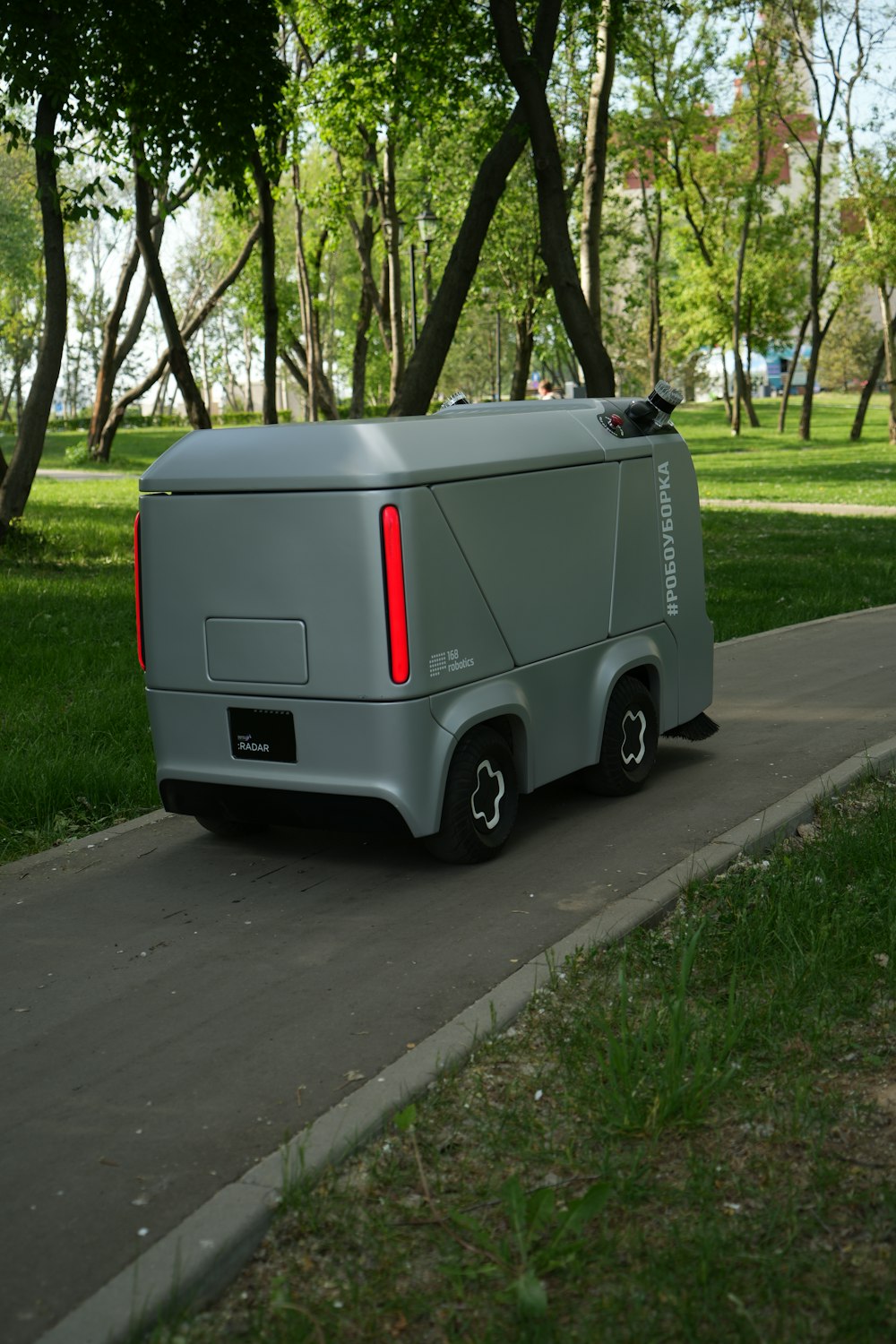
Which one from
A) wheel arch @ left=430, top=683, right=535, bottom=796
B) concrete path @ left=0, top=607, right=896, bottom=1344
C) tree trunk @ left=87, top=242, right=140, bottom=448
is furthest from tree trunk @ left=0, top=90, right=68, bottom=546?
tree trunk @ left=87, top=242, right=140, bottom=448

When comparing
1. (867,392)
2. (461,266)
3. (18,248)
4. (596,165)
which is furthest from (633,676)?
(18,248)

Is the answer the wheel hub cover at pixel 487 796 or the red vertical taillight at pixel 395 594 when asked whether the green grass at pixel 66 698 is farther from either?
the red vertical taillight at pixel 395 594

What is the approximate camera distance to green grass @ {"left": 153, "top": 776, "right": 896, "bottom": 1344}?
300 cm

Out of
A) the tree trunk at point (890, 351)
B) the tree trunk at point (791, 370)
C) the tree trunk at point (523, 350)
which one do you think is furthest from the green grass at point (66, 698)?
the tree trunk at point (791, 370)

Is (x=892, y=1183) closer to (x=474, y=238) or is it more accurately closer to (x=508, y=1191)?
(x=508, y=1191)

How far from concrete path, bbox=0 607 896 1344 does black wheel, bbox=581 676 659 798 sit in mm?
111

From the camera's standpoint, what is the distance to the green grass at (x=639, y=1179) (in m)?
3.00

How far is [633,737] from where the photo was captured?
7254mm

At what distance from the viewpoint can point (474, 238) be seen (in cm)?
1506

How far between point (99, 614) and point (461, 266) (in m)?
5.36

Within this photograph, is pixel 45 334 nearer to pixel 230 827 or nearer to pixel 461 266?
pixel 461 266

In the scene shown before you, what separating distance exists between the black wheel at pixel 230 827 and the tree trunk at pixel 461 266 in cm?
886

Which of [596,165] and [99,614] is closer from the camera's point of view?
[99,614]

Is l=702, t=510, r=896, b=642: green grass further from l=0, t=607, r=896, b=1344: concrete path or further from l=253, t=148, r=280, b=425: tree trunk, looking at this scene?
l=253, t=148, r=280, b=425: tree trunk
